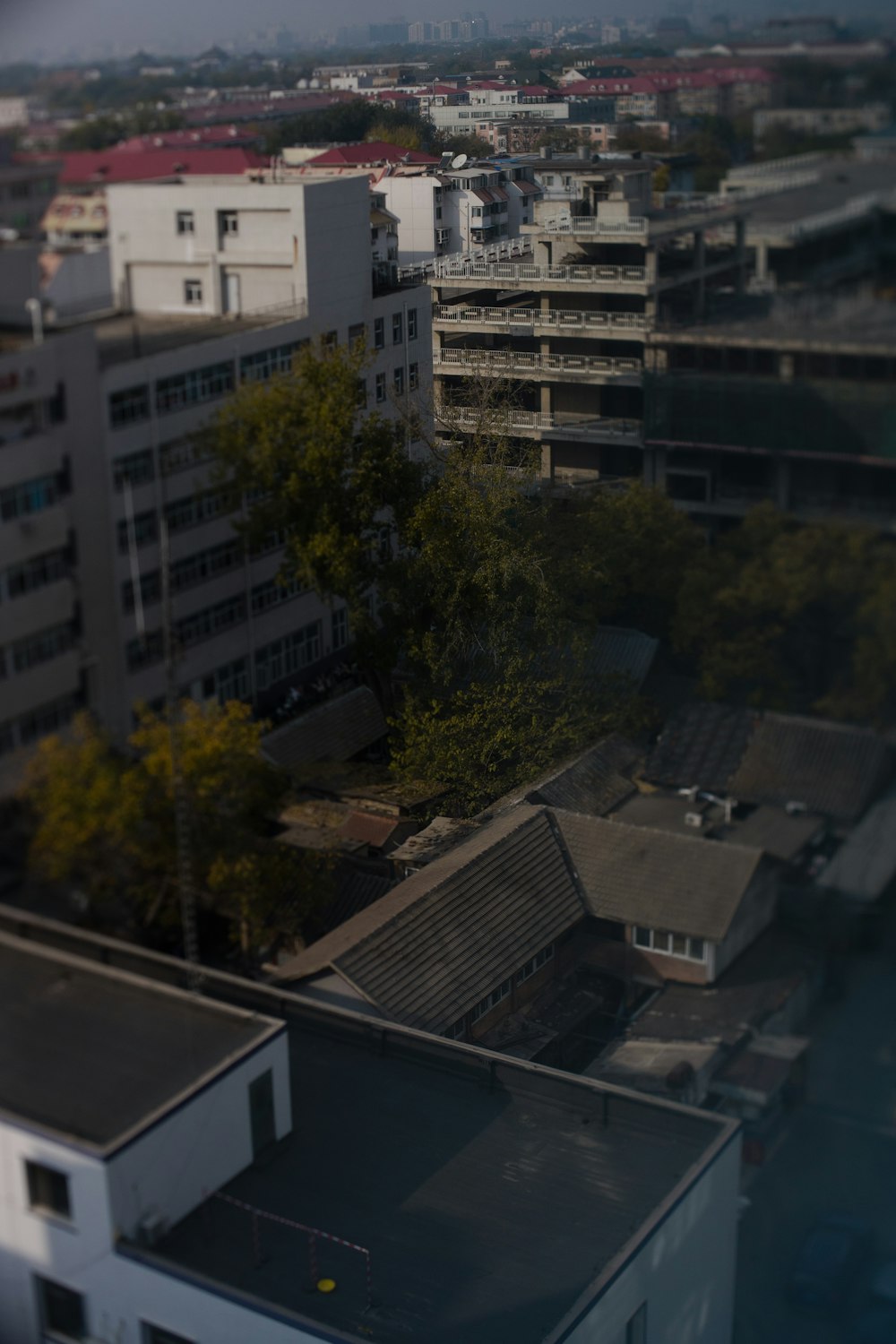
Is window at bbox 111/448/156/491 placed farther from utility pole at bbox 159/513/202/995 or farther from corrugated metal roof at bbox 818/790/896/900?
corrugated metal roof at bbox 818/790/896/900

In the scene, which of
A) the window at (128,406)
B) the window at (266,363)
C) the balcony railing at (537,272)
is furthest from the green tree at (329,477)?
the balcony railing at (537,272)

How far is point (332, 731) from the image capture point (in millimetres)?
2041

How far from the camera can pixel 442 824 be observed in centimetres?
211

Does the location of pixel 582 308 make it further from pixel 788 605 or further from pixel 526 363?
pixel 788 605

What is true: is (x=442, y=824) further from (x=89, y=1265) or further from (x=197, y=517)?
(x=89, y=1265)

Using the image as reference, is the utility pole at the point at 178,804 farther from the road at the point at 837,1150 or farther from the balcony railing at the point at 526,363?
the road at the point at 837,1150

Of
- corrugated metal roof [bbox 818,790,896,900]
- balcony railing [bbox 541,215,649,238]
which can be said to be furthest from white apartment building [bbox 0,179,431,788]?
corrugated metal roof [bbox 818,790,896,900]

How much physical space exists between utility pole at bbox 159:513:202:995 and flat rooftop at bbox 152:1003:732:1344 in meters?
0.24

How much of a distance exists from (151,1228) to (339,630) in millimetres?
846

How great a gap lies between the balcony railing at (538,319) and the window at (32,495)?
0.69 metres

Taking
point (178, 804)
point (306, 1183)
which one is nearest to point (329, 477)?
point (178, 804)

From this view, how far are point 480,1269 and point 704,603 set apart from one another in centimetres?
97

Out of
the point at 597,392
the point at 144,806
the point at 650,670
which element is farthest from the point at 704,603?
Answer: the point at 144,806

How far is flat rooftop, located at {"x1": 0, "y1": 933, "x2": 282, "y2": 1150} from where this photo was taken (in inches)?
71.5
